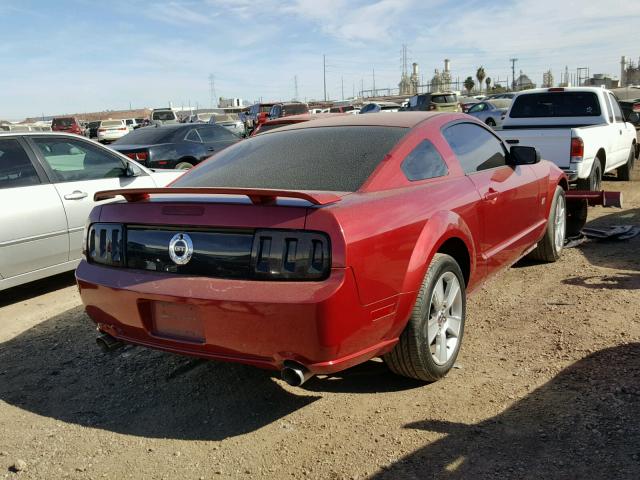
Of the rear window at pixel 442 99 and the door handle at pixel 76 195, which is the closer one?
the door handle at pixel 76 195

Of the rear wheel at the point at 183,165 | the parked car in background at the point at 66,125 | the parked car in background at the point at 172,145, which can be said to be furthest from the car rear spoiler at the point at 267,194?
the parked car in background at the point at 66,125

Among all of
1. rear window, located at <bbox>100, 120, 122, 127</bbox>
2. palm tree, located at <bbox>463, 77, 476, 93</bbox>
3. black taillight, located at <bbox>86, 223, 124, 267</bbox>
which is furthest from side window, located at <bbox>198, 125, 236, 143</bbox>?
palm tree, located at <bbox>463, 77, 476, 93</bbox>

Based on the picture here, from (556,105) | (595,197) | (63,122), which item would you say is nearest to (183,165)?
(556,105)

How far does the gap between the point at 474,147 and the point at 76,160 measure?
3907 mm

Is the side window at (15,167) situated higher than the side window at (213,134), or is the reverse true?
the side window at (213,134)

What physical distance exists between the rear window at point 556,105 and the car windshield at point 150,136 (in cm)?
622

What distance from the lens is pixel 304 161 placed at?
3.62 meters

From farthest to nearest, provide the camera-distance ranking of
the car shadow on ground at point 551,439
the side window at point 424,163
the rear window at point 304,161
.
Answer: the side window at point 424,163 < the rear window at point 304,161 < the car shadow on ground at point 551,439

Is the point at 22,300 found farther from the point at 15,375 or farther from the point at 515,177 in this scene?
the point at 515,177

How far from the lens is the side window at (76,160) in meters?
5.69

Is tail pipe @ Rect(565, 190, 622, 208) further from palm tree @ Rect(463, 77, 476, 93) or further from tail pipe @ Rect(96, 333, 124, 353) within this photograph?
palm tree @ Rect(463, 77, 476, 93)

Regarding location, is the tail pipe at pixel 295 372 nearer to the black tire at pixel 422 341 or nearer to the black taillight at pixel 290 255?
the black taillight at pixel 290 255

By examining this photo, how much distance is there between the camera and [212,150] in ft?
38.7

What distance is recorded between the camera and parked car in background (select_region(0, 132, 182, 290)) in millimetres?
5125
